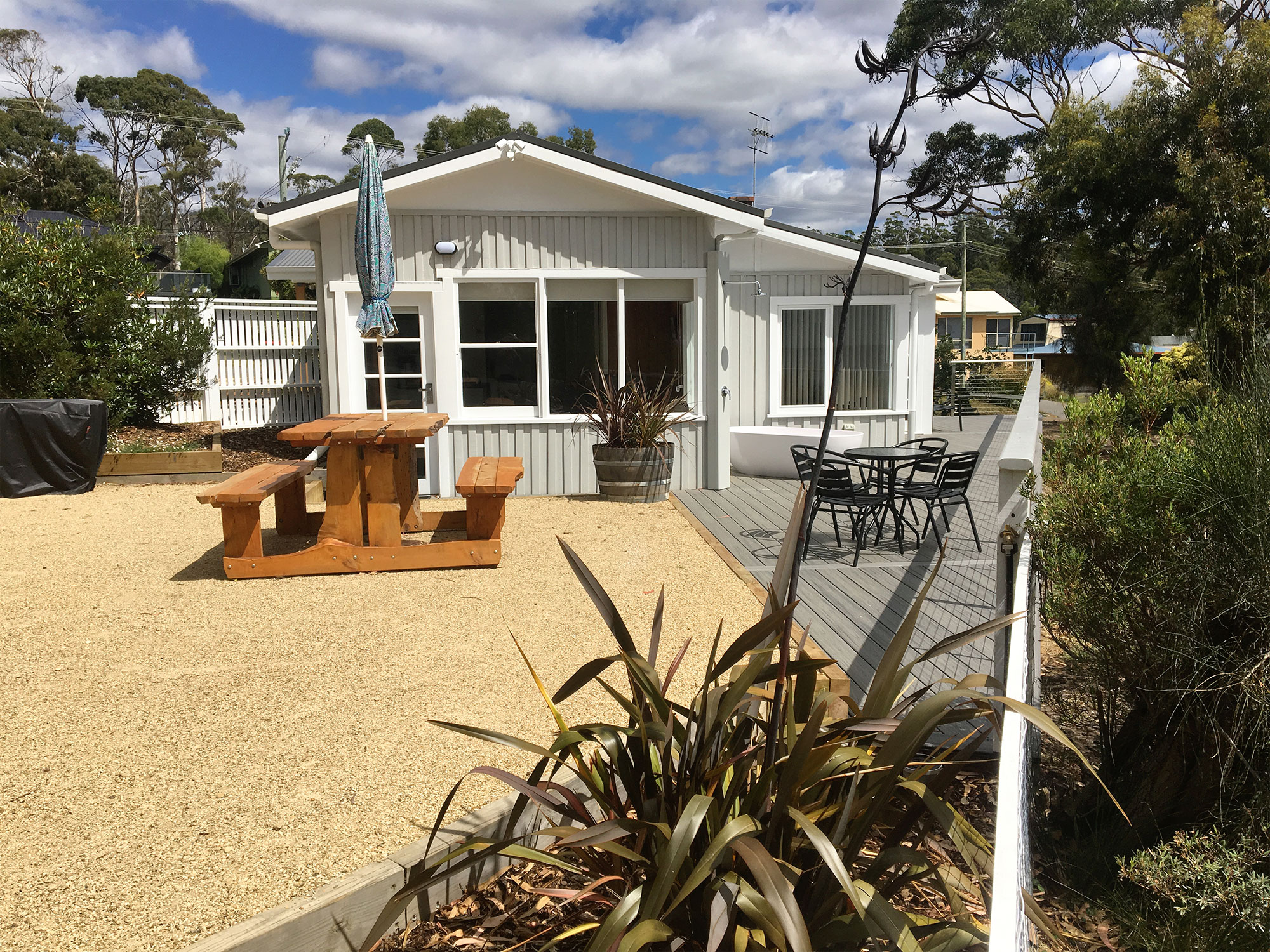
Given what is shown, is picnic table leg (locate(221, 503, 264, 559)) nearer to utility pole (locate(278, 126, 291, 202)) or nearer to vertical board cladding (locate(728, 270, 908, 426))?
vertical board cladding (locate(728, 270, 908, 426))

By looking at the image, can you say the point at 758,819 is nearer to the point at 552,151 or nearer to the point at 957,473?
the point at 957,473

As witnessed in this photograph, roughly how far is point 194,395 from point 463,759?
11030 millimetres

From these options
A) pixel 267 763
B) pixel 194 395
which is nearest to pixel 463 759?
pixel 267 763

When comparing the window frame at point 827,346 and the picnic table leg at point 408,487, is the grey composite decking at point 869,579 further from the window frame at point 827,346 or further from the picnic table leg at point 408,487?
the picnic table leg at point 408,487

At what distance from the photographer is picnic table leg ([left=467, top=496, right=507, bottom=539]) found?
21.9ft

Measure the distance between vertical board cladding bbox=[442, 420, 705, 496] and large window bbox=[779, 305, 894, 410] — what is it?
2.33 meters

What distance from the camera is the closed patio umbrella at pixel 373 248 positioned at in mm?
7230

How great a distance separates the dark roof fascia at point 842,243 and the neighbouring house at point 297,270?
11588 millimetres

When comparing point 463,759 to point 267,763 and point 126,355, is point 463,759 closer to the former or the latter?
point 267,763

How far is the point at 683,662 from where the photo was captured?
15.4ft

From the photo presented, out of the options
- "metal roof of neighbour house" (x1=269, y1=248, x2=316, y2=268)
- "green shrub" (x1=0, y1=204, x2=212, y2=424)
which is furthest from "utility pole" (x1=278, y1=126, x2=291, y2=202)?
"green shrub" (x1=0, y1=204, x2=212, y2=424)

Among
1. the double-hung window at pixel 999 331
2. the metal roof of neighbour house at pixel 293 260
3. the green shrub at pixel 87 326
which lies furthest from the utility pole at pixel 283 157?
the double-hung window at pixel 999 331

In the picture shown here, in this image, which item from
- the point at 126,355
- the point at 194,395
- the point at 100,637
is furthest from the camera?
the point at 194,395

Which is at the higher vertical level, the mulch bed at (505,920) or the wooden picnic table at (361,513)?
the wooden picnic table at (361,513)
